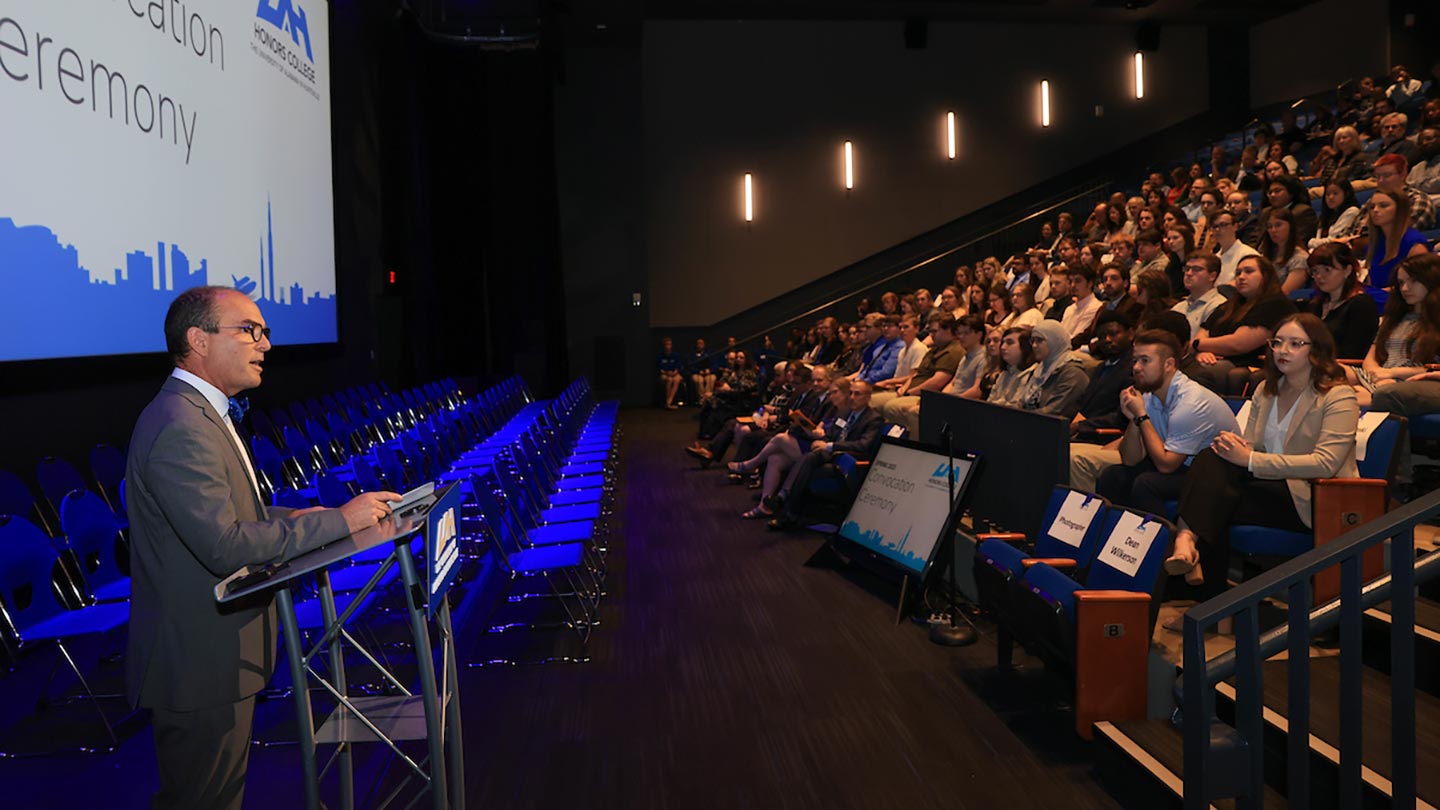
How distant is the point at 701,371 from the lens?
1727 cm

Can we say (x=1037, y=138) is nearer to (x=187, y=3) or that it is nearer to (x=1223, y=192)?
(x=1223, y=192)

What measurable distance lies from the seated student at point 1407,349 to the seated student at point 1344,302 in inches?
15.1

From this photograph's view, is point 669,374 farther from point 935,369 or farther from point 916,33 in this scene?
point 935,369

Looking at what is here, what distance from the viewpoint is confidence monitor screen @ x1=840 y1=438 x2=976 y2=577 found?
502 centimetres

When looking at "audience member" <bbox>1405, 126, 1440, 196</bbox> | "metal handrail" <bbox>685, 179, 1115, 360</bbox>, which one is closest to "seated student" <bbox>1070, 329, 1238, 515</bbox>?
"audience member" <bbox>1405, 126, 1440, 196</bbox>

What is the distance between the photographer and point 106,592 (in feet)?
13.0

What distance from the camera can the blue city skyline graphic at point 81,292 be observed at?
16.2 feet

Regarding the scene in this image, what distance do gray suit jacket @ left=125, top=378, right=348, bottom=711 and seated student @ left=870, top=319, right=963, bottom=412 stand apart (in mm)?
6674

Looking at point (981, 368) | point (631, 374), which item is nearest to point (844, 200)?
point (631, 374)

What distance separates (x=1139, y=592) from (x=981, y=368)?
465cm

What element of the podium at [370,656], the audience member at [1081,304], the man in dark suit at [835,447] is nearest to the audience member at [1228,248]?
the audience member at [1081,304]

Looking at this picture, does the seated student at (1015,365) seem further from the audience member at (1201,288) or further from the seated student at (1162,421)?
the seated student at (1162,421)

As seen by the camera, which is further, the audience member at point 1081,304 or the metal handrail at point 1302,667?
the audience member at point 1081,304

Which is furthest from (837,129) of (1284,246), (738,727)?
(738,727)
